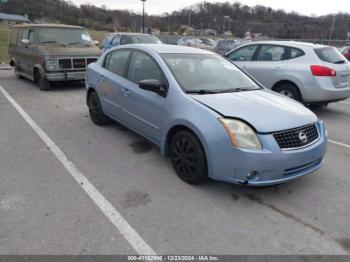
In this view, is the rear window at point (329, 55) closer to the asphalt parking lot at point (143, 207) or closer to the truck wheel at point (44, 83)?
the asphalt parking lot at point (143, 207)

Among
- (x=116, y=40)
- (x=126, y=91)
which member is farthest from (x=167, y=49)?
(x=116, y=40)

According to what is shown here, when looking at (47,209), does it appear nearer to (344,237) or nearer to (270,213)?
(270,213)

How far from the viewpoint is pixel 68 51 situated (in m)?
8.75

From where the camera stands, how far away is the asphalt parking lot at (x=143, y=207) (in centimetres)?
258

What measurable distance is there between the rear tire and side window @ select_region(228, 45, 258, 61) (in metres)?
1.19

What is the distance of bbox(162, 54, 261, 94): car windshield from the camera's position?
151 inches

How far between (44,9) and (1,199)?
90831mm

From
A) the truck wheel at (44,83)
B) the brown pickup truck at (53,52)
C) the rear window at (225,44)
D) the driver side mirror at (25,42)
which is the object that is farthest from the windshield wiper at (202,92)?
the rear window at (225,44)

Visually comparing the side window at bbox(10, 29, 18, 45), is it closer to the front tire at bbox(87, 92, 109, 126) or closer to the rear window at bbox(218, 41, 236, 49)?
the front tire at bbox(87, 92, 109, 126)

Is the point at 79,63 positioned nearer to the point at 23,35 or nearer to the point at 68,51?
the point at 68,51

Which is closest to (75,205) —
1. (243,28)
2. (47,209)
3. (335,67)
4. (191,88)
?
(47,209)

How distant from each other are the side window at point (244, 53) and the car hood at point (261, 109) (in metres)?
4.22

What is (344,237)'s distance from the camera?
271cm

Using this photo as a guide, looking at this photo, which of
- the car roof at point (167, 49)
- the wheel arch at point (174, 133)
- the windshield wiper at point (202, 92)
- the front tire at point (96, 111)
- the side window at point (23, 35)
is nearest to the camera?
the wheel arch at point (174, 133)
